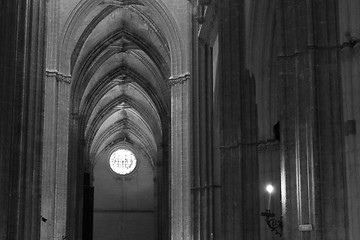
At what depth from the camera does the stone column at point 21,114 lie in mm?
17047

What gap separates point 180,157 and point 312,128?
61.4 ft

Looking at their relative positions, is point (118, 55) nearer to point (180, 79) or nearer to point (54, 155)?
point (180, 79)

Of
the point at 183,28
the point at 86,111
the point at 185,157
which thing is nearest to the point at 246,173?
the point at 185,157

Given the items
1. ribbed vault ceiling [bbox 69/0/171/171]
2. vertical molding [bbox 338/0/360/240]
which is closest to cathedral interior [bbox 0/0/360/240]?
vertical molding [bbox 338/0/360/240]

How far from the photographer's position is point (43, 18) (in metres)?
23.5

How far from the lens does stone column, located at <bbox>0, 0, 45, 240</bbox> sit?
17.0 meters

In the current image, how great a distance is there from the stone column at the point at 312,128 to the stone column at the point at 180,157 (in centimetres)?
1711

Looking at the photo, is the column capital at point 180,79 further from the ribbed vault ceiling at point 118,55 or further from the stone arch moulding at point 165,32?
the ribbed vault ceiling at point 118,55

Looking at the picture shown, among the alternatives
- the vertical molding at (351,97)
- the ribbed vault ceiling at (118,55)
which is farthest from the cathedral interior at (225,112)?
the ribbed vault ceiling at (118,55)

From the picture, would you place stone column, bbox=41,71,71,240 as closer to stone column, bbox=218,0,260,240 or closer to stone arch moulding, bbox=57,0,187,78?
stone arch moulding, bbox=57,0,187,78

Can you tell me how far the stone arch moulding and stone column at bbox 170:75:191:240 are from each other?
833 mm

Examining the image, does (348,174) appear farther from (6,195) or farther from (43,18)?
(43,18)

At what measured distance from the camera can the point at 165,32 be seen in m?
34.2

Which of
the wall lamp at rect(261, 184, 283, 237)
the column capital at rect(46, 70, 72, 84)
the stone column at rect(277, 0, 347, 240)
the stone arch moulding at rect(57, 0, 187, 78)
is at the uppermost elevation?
the stone arch moulding at rect(57, 0, 187, 78)
